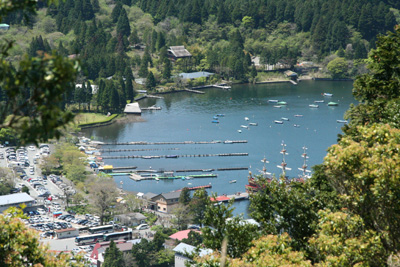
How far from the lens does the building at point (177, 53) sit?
4253cm

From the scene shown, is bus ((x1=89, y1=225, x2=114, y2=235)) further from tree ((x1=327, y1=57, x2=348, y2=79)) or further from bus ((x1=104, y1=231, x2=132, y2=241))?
tree ((x1=327, y1=57, x2=348, y2=79))

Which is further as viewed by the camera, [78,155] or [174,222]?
[78,155]

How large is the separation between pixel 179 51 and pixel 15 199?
976 inches

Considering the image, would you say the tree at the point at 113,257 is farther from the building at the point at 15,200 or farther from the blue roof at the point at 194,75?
the blue roof at the point at 194,75

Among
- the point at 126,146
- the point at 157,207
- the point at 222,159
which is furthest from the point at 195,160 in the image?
the point at 157,207

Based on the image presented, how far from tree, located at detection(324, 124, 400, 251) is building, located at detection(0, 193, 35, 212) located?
15.6 meters

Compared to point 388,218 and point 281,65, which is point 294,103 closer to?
point 281,65

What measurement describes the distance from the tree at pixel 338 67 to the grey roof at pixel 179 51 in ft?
31.2

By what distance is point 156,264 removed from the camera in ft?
51.7

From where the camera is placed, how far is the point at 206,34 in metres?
46.0

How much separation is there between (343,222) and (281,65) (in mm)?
39041

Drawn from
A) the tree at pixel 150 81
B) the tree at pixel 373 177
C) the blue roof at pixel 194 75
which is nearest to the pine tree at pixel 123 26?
the blue roof at pixel 194 75

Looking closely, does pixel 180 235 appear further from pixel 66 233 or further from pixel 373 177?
pixel 373 177

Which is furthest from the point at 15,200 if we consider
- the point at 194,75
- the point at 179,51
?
the point at 179,51
